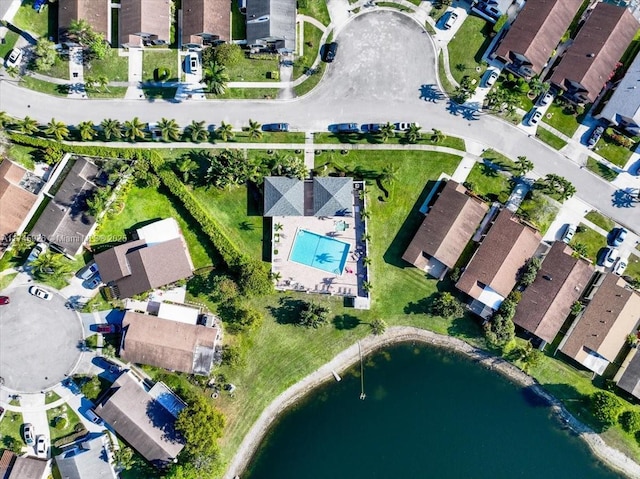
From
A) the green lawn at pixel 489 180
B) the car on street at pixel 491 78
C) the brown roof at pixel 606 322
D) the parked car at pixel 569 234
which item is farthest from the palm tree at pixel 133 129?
the brown roof at pixel 606 322

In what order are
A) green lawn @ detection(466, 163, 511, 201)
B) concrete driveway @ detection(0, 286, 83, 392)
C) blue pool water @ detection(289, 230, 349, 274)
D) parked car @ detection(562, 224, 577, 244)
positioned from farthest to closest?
green lawn @ detection(466, 163, 511, 201) < blue pool water @ detection(289, 230, 349, 274) < parked car @ detection(562, 224, 577, 244) < concrete driveway @ detection(0, 286, 83, 392)

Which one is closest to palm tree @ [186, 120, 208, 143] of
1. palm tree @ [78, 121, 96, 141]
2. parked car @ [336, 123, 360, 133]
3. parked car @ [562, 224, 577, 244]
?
palm tree @ [78, 121, 96, 141]

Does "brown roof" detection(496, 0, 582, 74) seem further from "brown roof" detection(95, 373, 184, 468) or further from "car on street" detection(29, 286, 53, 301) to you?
"car on street" detection(29, 286, 53, 301)

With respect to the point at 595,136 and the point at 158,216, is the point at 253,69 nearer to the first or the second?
the point at 158,216

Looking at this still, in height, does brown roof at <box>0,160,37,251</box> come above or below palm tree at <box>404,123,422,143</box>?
below

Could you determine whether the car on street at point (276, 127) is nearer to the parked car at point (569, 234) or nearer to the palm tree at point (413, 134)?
the palm tree at point (413, 134)
